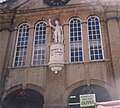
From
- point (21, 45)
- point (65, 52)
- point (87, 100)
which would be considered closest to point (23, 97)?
point (21, 45)

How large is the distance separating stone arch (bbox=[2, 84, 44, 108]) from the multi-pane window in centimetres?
407

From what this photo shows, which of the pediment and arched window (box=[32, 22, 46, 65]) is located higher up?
the pediment

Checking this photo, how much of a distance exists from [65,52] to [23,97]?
4.10 m

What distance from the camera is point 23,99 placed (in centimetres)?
1492

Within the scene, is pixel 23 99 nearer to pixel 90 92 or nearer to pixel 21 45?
pixel 21 45

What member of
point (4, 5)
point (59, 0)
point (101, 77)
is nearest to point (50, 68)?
point (101, 77)

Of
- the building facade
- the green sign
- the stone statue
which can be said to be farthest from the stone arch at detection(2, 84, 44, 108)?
the stone statue

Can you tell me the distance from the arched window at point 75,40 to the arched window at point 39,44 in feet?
6.26

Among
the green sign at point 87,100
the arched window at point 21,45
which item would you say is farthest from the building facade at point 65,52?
the green sign at point 87,100

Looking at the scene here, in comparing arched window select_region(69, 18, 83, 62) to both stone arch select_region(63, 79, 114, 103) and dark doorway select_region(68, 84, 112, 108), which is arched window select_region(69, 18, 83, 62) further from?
dark doorway select_region(68, 84, 112, 108)

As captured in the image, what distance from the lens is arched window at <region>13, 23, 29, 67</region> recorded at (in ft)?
47.5

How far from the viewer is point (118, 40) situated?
1366 centimetres

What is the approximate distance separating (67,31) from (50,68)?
3.15 m

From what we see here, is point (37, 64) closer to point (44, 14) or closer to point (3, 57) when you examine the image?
point (3, 57)
